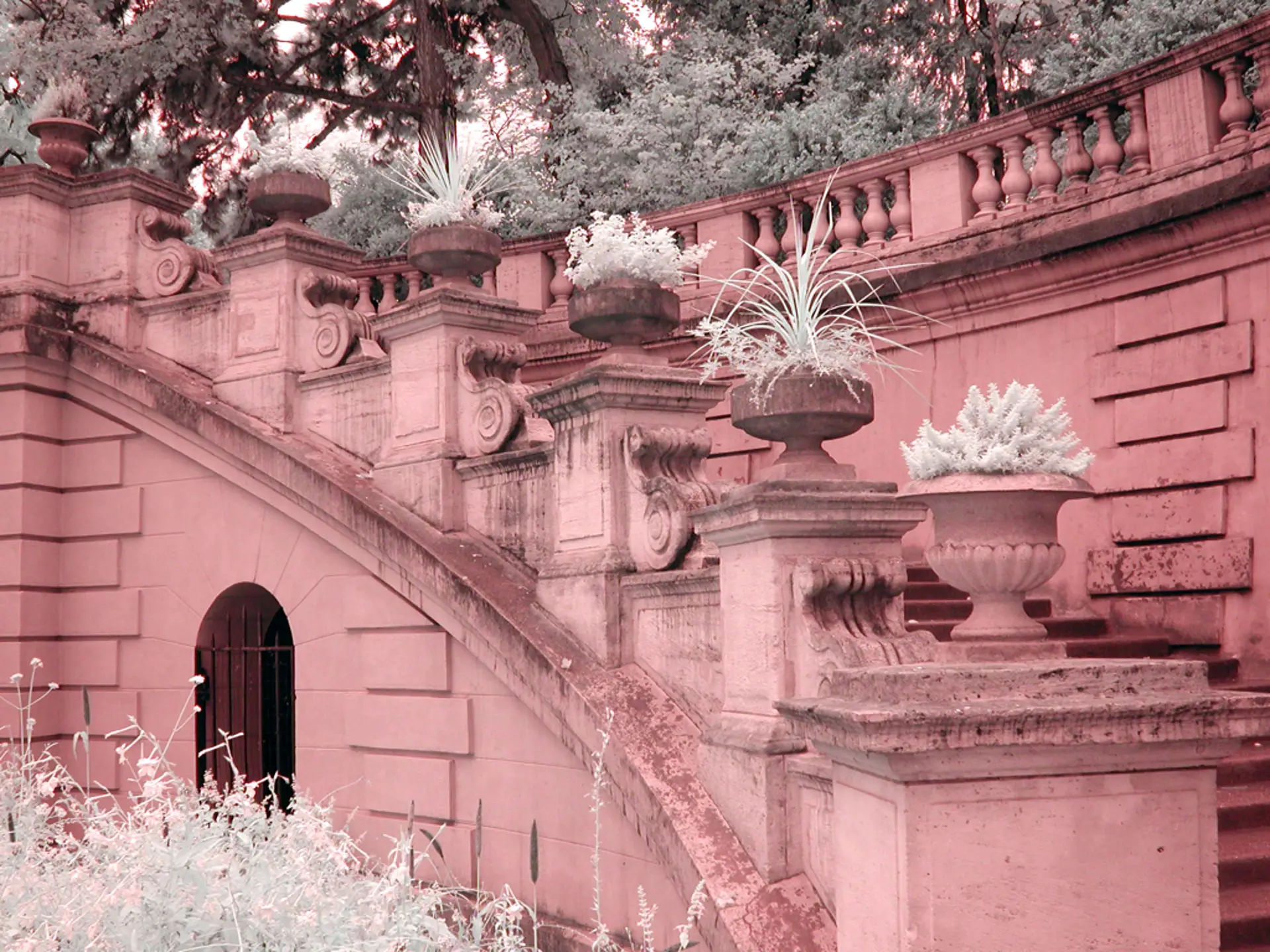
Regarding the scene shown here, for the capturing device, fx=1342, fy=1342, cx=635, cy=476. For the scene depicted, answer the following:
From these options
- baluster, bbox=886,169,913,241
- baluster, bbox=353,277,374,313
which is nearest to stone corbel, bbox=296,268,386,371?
baluster, bbox=353,277,374,313

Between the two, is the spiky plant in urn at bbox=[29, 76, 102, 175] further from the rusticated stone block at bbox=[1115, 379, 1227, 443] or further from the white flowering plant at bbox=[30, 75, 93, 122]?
the rusticated stone block at bbox=[1115, 379, 1227, 443]

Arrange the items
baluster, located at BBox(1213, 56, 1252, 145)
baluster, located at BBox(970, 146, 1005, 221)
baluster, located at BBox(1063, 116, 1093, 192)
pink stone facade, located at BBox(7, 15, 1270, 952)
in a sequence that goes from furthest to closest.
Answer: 1. baluster, located at BBox(970, 146, 1005, 221)
2. baluster, located at BBox(1063, 116, 1093, 192)
3. baluster, located at BBox(1213, 56, 1252, 145)
4. pink stone facade, located at BBox(7, 15, 1270, 952)

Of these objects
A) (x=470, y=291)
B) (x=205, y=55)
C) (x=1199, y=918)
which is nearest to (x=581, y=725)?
(x=470, y=291)

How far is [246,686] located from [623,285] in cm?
414

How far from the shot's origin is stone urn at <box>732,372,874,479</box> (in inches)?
195

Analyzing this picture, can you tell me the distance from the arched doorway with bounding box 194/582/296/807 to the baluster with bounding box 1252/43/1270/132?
662cm

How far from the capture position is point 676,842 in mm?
5164

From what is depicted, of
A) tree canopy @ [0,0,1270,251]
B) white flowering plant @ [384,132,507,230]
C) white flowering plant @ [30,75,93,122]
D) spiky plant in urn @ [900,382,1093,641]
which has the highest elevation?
tree canopy @ [0,0,1270,251]

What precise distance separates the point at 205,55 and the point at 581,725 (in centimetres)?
1151

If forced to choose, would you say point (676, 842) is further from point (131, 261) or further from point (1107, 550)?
point (131, 261)

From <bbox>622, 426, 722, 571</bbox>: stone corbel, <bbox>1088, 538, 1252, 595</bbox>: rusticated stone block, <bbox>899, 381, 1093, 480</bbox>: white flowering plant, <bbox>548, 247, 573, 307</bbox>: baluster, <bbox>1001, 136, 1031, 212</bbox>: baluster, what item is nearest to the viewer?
<bbox>899, 381, 1093, 480</bbox>: white flowering plant

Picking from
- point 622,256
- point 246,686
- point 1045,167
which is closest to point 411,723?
point 246,686

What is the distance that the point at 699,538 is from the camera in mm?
5859

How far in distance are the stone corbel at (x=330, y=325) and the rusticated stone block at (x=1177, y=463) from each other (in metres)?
4.58
